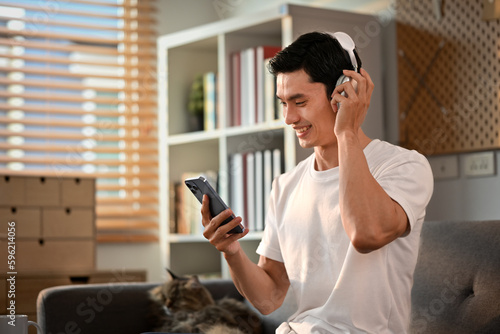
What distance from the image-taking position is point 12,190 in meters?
2.37

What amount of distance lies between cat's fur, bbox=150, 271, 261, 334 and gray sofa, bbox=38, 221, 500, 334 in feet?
0.17

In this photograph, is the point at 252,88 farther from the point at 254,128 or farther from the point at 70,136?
the point at 70,136

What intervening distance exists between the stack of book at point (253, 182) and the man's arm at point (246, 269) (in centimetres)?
89

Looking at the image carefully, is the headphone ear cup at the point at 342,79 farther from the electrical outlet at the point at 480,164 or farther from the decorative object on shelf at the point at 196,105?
the decorative object on shelf at the point at 196,105

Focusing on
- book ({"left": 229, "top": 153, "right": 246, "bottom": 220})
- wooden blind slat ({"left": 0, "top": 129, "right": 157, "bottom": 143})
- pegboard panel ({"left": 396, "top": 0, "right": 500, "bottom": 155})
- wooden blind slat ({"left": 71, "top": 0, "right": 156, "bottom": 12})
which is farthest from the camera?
wooden blind slat ({"left": 71, "top": 0, "right": 156, "bottom": 12})

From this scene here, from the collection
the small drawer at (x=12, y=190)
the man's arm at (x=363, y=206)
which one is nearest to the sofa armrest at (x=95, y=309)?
the small drawer at (x=12, y=190)

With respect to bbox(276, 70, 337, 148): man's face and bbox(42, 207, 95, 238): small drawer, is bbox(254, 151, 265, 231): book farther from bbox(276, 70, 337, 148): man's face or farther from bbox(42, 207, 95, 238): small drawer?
bbox(276, 70, 337, 148): man's face

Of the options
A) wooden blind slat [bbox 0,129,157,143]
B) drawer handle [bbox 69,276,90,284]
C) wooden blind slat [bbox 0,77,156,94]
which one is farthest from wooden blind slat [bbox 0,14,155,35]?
drawer handle [bbox 69,276,90,284]

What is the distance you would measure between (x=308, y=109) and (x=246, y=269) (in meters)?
0.38

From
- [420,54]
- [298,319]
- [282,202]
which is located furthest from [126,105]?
[298,319]

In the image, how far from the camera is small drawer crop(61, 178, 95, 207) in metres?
2.48

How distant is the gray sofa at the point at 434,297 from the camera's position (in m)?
1.55

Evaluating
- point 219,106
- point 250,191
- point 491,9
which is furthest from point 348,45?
point 219,106

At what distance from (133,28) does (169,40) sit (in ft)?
1.12
